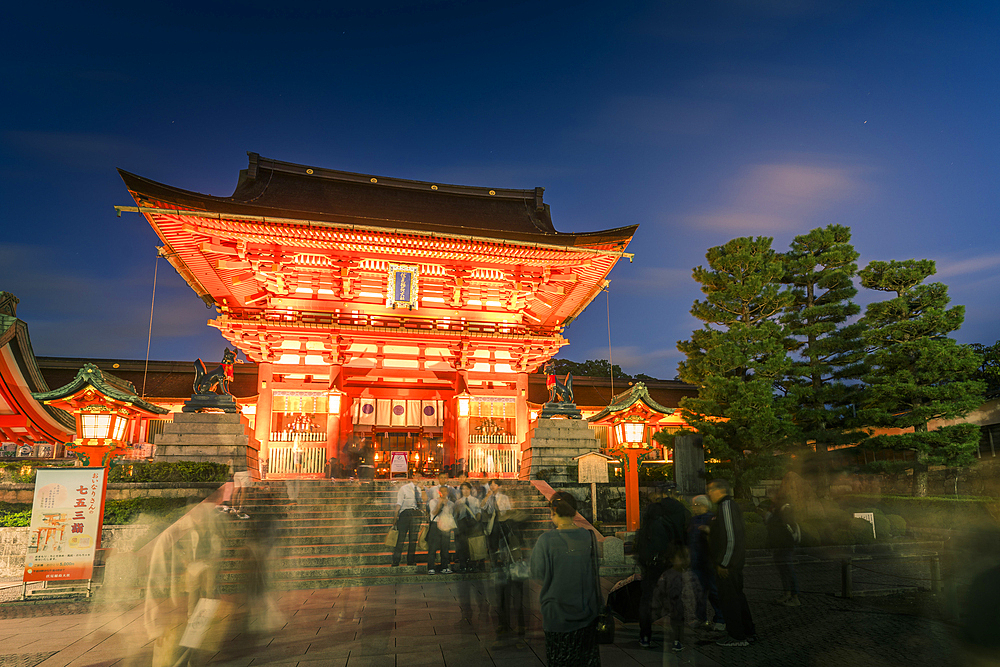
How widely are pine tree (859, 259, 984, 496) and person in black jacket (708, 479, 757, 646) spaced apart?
15.1 meters

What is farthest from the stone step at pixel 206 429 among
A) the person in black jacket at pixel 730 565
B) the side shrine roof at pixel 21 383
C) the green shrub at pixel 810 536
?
the green shrub at pixel 810 536

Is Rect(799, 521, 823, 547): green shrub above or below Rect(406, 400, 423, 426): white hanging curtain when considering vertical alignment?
below

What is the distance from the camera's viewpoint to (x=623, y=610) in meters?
7.11

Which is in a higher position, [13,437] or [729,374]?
[729,374]

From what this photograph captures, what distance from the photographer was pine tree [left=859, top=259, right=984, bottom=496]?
18.1 meters

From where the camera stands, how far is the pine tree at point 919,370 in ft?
59.3

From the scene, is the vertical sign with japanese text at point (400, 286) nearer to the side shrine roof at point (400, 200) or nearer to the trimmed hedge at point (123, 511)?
the side shrine roof at point (400, 200)

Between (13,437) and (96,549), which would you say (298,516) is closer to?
(96,549)

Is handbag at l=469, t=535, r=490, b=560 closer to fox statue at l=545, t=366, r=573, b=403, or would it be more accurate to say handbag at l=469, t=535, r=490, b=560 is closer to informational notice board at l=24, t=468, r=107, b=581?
informational notice board at l=24, t=468, r=107, b=581

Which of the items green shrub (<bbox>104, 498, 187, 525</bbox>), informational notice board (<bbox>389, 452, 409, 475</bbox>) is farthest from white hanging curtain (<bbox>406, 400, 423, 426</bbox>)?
green shrub (<bbox>104, 498, 187, 525</bbox>)

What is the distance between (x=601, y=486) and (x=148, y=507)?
10959 mm

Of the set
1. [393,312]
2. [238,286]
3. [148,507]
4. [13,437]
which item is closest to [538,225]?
[393,312]

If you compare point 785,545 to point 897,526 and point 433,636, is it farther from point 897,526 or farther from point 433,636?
point 897,526

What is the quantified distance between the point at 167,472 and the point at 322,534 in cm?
443
